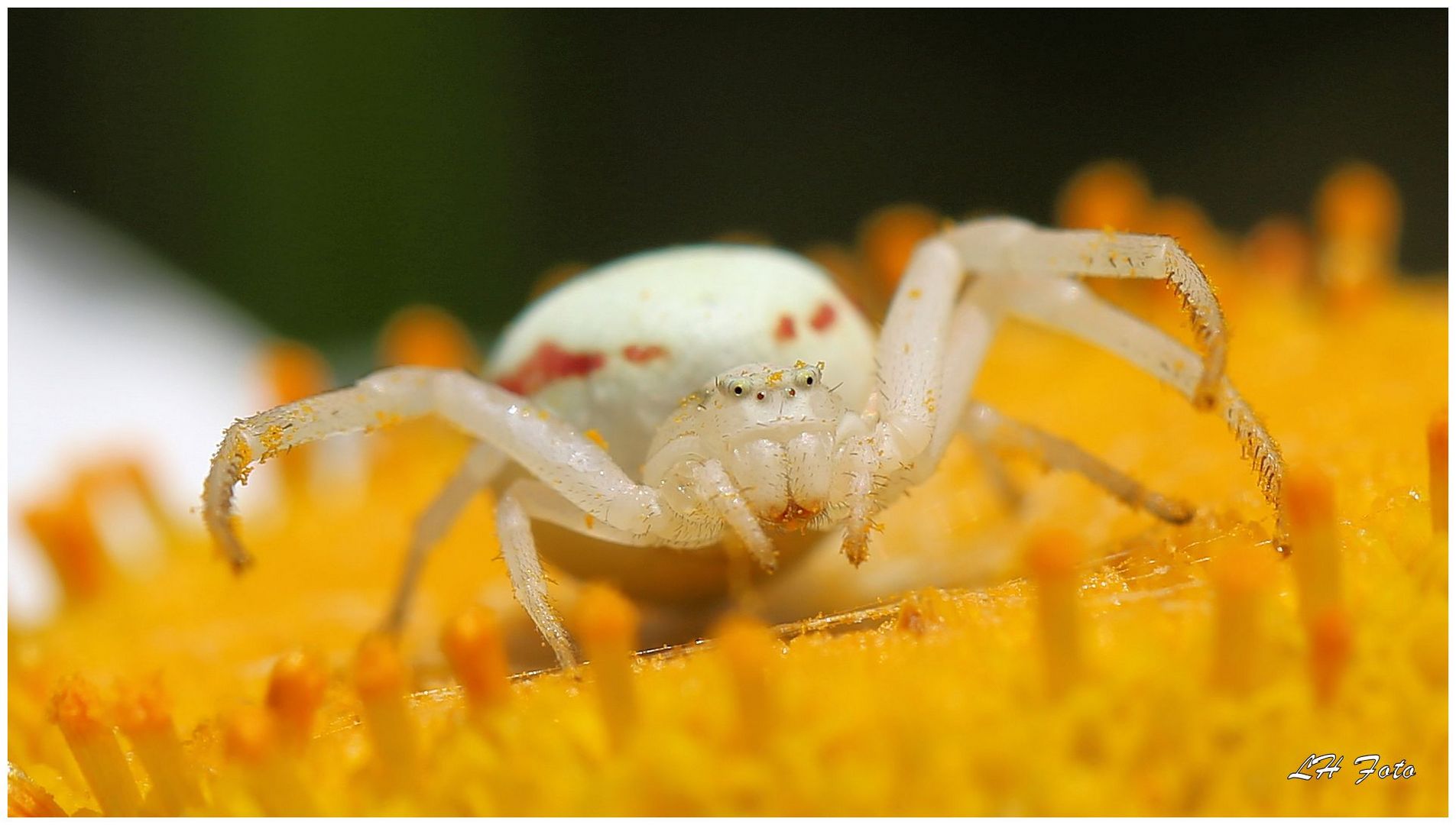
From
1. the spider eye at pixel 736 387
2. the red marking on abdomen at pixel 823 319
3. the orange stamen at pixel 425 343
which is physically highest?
the orange stamen at pixel 425 343

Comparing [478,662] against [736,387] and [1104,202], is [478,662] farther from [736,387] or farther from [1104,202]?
[1104,202]

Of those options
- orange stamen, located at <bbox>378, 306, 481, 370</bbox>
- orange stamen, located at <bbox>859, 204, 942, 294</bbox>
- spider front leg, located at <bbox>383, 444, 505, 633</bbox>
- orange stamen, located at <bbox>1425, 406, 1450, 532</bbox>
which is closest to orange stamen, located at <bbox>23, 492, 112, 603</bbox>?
orange stamen, located at <bbox>378, 306, 481, 370</bbox>

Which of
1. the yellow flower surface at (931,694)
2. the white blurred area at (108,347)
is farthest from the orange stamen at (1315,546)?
the white blurred area at (108,347)

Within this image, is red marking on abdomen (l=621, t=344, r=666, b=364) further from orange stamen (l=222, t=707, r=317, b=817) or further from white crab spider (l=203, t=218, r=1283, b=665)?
orange stamen (l=222, t=707, r=317, b=817)

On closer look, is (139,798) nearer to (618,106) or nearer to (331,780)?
(331,780)

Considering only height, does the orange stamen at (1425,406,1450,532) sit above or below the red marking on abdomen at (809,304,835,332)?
below

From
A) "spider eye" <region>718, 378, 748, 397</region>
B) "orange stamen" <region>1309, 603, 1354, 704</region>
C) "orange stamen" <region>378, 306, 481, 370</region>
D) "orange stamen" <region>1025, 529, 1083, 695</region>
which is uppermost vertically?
"orange stamen" <region>378, 306, 481, 370</region>

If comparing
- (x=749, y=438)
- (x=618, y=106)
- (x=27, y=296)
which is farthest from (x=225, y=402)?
(x=749, y=438)

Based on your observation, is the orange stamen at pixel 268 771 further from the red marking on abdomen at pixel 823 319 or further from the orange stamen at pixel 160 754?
the red marking on abdomen at pixel 823 319

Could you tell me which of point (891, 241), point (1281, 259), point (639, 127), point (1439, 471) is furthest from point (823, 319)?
point (639, 127)
